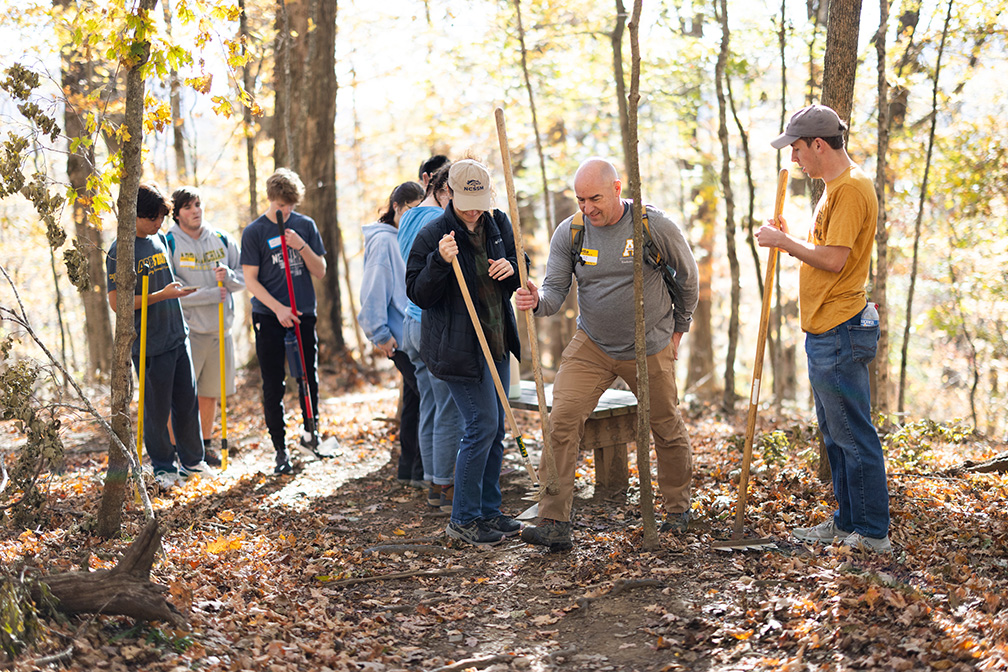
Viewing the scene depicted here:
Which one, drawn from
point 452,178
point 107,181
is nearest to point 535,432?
point 452,178

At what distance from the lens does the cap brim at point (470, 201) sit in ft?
15.1

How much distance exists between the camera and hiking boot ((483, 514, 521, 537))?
16.6ft

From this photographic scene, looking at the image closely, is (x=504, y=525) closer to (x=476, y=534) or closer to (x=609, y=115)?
(x=476, y=534)

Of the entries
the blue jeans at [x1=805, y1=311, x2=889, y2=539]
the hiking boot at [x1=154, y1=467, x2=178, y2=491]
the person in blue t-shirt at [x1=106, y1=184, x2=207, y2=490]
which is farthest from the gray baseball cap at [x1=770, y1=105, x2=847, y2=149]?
the hiking boot at [x1=154, y1=467, x2=178, y2=491]

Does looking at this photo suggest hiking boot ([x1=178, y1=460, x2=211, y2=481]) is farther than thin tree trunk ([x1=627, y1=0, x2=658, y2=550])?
Yes

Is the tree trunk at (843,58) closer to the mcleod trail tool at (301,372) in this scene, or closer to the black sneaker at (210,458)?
the mcleod trail tool at (301,372)

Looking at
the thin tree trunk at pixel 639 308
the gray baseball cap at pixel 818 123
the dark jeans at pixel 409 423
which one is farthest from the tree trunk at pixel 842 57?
the dark jeans at pixel 409 423

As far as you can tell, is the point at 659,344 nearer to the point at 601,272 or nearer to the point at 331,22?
the point at 601,272

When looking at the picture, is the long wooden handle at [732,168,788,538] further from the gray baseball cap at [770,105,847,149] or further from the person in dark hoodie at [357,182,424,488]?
the person in dark hoodie at [357,182,424,488]

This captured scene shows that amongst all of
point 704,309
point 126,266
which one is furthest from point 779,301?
point 126,266

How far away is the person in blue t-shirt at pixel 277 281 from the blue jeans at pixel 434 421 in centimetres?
129

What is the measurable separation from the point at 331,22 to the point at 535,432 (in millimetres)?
7108

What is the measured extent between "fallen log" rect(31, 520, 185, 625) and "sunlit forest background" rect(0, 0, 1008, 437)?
2300 millimetres

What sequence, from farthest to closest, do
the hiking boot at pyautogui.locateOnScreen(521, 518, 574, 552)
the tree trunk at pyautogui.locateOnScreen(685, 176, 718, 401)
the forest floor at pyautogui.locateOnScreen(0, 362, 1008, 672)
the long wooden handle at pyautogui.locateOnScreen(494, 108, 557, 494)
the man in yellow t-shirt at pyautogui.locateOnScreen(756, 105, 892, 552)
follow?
the tree trunk at pyautogui.locateOnScreen(685, 176, 718, 401) → the hiking boot at pyautogui.locateOnScreen(521, 518, 574, 552) → the long wooden handle at pyautogui.locateOnScreen(494, 108, 557, 494) → the man in yellow t-shirt at pyautogui.locateOnScreen(756, 105, 892, 552) → the forest floor at pyautogui.locateOnScreen(0, 362, 1008, 672)
